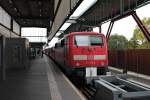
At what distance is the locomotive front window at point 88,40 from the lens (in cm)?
1586

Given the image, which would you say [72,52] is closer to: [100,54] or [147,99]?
[100,54]

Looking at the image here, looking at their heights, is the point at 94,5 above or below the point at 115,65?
above

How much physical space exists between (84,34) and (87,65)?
1.79 metres

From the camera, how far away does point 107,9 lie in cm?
2820

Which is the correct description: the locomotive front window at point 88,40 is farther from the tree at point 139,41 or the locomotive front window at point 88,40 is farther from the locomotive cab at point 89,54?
the tree at point 139,41

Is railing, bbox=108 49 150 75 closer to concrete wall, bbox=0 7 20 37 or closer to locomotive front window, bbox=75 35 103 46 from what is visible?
locomotive front window, bbox=75 35 103 46

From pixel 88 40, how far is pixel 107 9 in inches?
509

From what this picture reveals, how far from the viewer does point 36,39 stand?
90.4m

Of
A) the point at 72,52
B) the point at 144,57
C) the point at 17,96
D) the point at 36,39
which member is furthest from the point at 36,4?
the point at 36,39

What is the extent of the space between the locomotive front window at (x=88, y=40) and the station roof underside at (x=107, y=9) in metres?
5.10

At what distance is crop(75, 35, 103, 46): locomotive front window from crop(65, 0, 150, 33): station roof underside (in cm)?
510

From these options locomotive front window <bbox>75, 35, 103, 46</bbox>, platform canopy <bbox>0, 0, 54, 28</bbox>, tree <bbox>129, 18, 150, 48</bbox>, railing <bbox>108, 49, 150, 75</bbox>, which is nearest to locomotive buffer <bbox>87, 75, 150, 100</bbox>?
locomotive front window <bbox>75, 35, 103, 46</bbox>

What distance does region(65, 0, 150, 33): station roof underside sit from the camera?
22.6 meters

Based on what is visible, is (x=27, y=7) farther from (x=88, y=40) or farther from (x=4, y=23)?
(x=88, y=40)
